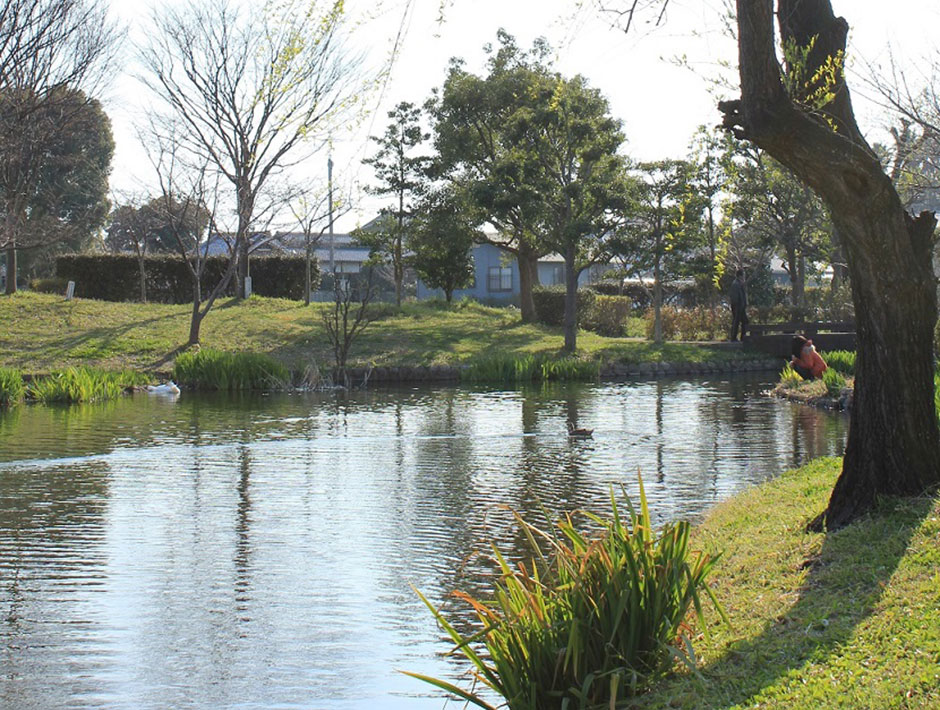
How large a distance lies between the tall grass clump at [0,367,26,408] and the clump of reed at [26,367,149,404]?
0.71 m

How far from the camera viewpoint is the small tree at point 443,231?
3459 cm

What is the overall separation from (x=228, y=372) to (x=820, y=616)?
19991 millimetres

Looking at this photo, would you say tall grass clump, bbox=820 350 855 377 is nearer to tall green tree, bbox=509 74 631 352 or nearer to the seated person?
the seated person

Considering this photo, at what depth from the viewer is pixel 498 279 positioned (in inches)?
2181

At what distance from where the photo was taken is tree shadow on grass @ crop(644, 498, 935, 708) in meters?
4.69

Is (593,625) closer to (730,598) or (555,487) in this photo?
(730,598)

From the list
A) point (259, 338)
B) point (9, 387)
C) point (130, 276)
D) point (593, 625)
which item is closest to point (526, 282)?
point (259, 338)

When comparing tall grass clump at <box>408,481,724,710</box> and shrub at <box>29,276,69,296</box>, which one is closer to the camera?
tall grass clump at <box>408,481,724,710</box>

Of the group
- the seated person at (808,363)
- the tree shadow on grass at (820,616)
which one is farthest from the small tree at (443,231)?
the tree shadow on grass at (820,616)

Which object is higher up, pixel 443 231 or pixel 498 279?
pixel 443 231

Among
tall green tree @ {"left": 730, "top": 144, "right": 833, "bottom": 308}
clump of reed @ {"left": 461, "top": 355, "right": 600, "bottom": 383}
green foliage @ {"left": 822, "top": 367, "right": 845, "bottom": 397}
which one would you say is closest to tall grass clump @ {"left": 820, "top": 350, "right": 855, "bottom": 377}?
green foliage @ {"left": 822, "top": 367, "right": 845, "bottom": 397}

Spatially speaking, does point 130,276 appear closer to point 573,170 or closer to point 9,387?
point 573,170

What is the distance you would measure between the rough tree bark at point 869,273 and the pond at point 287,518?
259 cm

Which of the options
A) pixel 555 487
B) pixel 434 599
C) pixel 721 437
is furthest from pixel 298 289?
pixel 434 599
